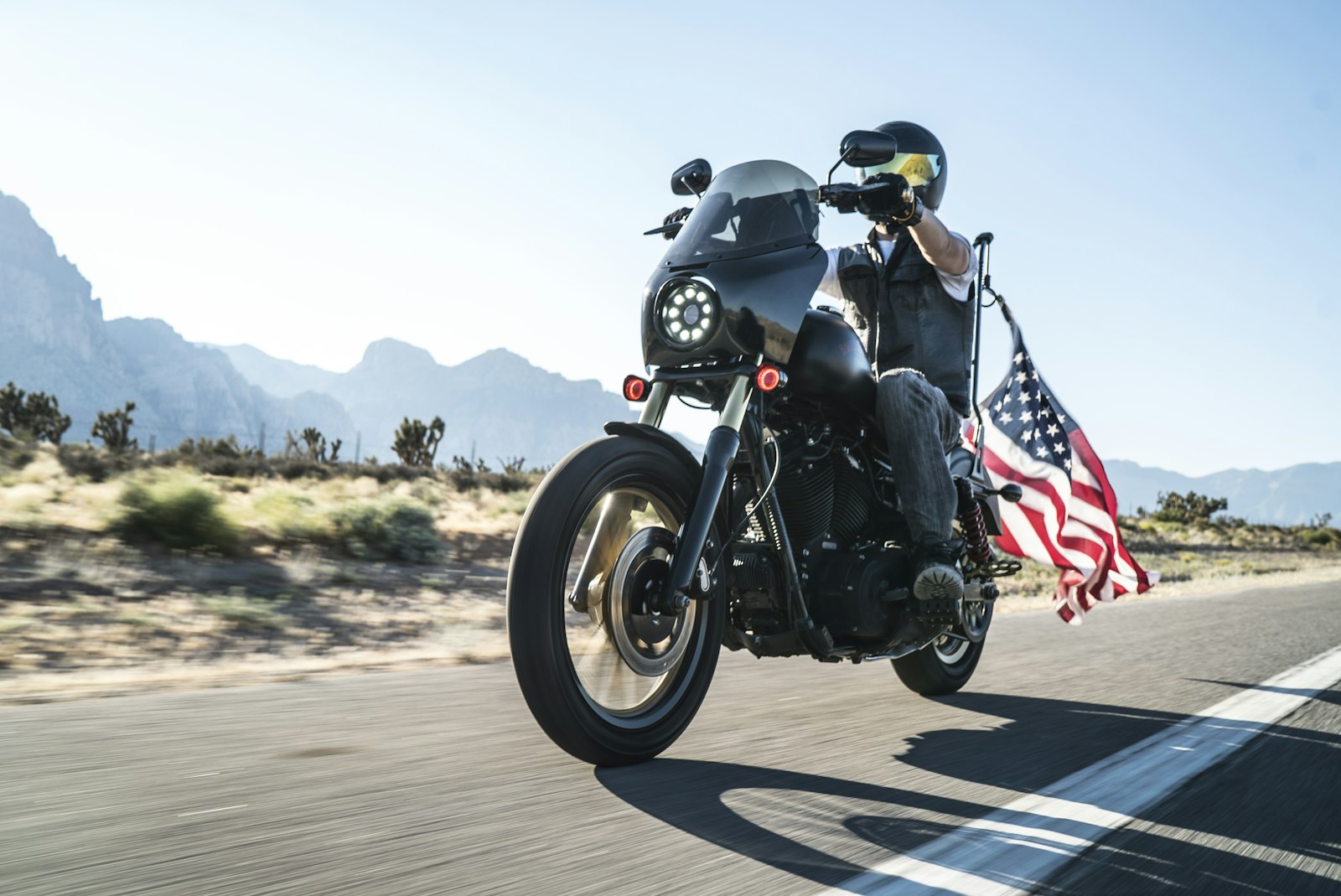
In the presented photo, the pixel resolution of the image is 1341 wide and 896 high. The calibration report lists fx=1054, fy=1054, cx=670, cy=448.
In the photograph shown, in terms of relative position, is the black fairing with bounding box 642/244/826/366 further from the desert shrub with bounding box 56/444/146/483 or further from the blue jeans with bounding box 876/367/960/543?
the desert shrub with bounding box 56/444/146/483

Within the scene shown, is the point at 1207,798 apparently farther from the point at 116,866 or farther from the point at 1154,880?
the point at 116,866

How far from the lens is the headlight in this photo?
11.0 ft

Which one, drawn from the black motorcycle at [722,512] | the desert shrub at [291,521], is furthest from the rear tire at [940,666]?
the desert shrub at [291,521]

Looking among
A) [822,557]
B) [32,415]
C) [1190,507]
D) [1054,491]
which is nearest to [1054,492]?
[1054,491]

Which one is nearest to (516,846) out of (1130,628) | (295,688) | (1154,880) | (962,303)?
(1154,880)

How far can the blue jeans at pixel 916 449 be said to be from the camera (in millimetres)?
3980

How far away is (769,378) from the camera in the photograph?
3.34 m

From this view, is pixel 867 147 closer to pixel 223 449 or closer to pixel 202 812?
pixel 202 812

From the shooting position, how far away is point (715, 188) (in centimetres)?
371

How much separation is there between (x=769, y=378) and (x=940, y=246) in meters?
1.19

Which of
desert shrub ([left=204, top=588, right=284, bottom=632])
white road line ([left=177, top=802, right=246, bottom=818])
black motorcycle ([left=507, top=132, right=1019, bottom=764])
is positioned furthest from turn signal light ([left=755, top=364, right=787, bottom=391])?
desert shrub ([left=204, top=588, right=284, bottom=632])

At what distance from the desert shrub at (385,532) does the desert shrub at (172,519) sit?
4.92 feet

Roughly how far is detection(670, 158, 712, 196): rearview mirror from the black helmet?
0.74 meters

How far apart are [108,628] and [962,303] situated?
16.4 ft
